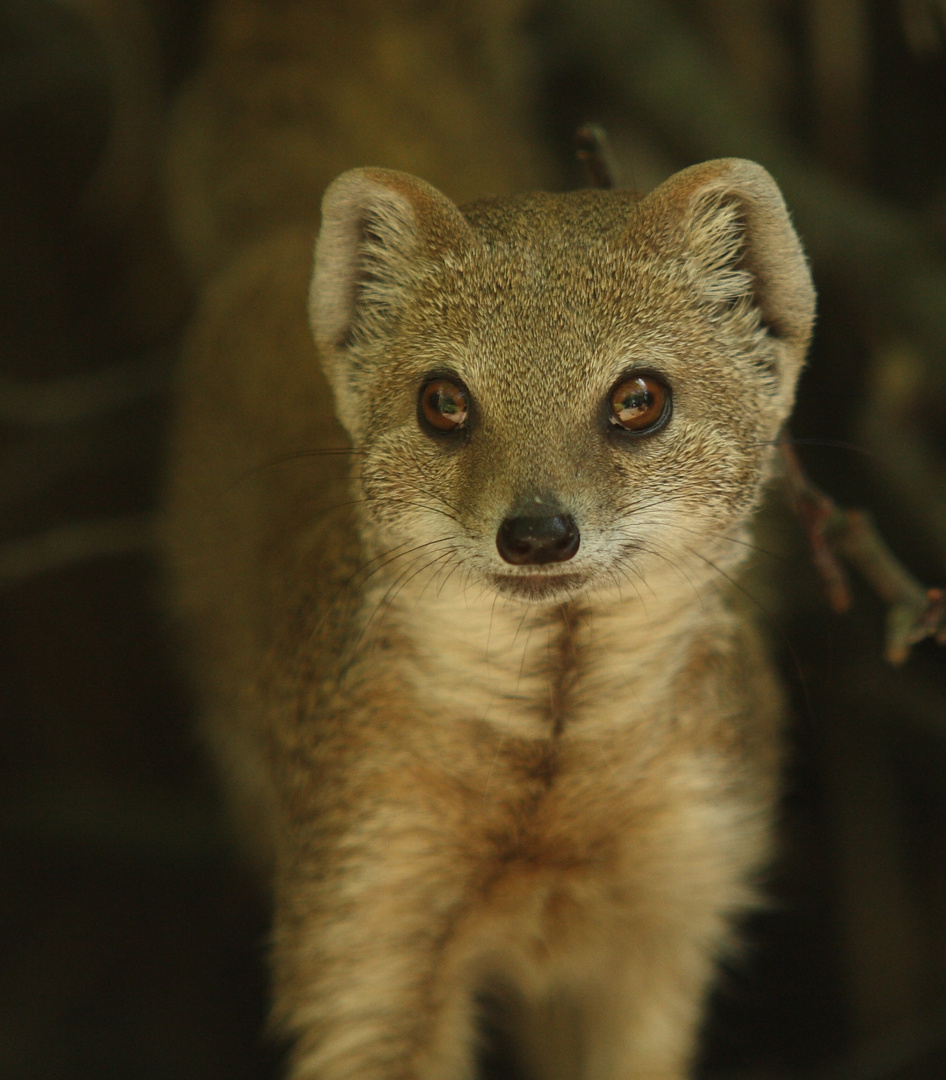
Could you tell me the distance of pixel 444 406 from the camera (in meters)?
1.93

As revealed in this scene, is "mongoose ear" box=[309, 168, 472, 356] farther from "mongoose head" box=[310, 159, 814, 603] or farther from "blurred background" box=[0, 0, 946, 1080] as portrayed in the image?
"blurred background" box=[0, 0, 946, 1080]

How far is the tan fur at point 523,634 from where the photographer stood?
186cm

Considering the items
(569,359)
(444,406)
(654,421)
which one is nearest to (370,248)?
(444,406)

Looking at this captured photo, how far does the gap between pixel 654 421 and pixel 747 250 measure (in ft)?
1.07

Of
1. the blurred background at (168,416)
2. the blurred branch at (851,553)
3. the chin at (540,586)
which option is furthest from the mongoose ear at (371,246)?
the blurred background at (168,416)

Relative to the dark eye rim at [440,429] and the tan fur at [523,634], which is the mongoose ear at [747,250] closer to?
the tan fur at [523,634]

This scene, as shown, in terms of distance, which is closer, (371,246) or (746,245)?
(746,245)

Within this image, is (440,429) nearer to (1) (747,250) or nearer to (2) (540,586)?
(2) (540,586)

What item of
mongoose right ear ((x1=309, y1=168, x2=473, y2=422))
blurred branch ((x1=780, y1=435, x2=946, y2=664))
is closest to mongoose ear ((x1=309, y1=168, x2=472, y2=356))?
mongoose right ear ((x1=309, y1=168, x2=473, y2=422))

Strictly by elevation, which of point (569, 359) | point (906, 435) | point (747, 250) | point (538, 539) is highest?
point (747, 250)

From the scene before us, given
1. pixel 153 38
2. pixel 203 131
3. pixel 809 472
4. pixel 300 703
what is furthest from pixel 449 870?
pixel 153 38

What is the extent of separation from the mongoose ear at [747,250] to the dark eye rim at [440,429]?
0.42 metres

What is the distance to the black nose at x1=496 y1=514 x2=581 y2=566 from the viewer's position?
5.41ft

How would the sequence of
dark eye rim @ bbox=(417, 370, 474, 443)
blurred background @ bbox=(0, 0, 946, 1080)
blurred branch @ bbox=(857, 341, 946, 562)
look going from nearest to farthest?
dark eye rim @ bbox=(417, 370, 474, 443) → blurred branch @ bbox=(857, 341, 946, 562) → blurred background @ bbox=(0, 0, 946, 1080)
